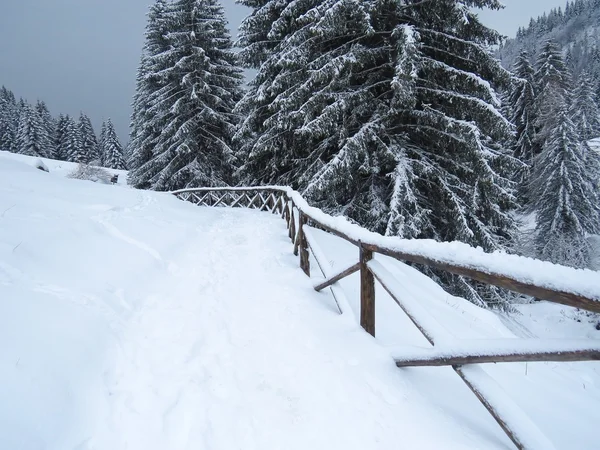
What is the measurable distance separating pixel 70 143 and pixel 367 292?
65.4 m

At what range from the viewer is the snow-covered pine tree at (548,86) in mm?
21188

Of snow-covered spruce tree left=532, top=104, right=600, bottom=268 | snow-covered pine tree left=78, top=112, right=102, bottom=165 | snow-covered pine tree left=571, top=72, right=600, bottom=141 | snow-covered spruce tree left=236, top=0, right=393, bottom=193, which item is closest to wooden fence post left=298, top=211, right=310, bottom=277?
snow-covered spruce tree left=236, top=0, right=393, bottom=193

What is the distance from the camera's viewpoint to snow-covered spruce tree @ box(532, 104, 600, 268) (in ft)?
64.1

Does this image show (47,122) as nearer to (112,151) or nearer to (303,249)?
(112,151)

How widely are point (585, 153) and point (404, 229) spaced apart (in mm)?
23044

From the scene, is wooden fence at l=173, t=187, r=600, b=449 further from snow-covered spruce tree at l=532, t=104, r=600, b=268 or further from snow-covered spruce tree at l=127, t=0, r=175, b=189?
snow-covered spruce tree at l=532, t=104, r=600, b=268

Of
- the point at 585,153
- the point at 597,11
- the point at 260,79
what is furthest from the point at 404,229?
the point at 597,11

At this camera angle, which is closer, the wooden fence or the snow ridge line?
the snow ridge line

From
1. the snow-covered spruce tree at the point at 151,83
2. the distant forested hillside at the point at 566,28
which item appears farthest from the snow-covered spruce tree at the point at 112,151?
the distant forested hillside at the point at 566,28

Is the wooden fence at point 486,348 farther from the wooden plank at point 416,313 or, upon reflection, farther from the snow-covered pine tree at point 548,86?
the snow-covered pine tree at point 548,86

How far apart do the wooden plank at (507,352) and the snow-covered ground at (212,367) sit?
254 mm

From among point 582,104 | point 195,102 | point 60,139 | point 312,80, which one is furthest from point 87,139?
point 582,104

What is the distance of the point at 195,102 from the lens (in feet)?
58.5

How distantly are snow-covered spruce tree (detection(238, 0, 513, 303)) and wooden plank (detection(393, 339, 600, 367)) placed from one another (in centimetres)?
524
